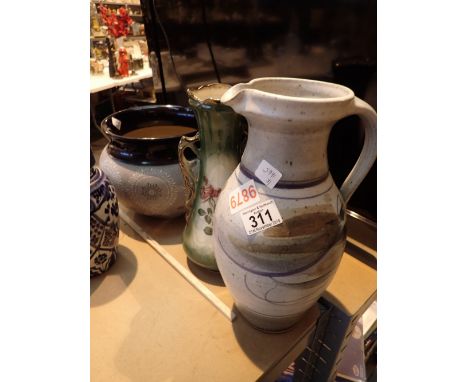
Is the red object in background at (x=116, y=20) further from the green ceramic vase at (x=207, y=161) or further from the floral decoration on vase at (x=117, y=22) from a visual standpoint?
the green ceramic vase at (x=207, y=161)

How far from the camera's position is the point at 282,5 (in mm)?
667

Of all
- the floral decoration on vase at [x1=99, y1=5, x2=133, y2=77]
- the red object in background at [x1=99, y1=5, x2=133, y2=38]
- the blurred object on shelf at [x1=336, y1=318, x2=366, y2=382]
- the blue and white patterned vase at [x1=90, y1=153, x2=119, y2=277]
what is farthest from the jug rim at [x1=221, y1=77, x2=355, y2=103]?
the red object in background at [x1=99, y1=5, x2=133, y2=38]

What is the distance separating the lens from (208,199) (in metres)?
0.59

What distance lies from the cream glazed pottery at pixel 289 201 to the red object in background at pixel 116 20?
8.56 ft

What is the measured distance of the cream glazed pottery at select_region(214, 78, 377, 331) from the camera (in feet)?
1.25

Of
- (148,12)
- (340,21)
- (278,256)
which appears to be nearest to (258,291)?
(278,256)

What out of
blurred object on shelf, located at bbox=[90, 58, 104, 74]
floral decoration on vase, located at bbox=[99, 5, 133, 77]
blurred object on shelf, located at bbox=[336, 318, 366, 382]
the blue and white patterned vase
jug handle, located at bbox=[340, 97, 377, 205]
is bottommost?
blurred object on shelf, located at bbox=[336, 318, 366, 382]

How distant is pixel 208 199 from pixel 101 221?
189 millimetres

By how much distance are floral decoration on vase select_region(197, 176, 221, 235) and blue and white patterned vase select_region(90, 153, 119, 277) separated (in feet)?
0.52

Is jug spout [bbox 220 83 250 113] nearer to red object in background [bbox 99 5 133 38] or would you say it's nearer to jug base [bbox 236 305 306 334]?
jug base [bbox 236 305 306 334]

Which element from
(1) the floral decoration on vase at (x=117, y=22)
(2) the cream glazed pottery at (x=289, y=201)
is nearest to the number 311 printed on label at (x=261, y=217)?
(2) the cream glazed pottery at (x=289, y=201)

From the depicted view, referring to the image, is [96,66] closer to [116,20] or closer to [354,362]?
[116,20]

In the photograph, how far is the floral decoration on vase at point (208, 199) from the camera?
1.90 ft

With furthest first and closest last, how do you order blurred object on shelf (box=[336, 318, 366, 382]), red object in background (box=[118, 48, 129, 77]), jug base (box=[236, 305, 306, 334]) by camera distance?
red object in background (box=[118, 48, 129, 77]), blurred object on shelf (box=[336, 318, 366, 382]), jug base (box=[236, 305, 306, 334])
